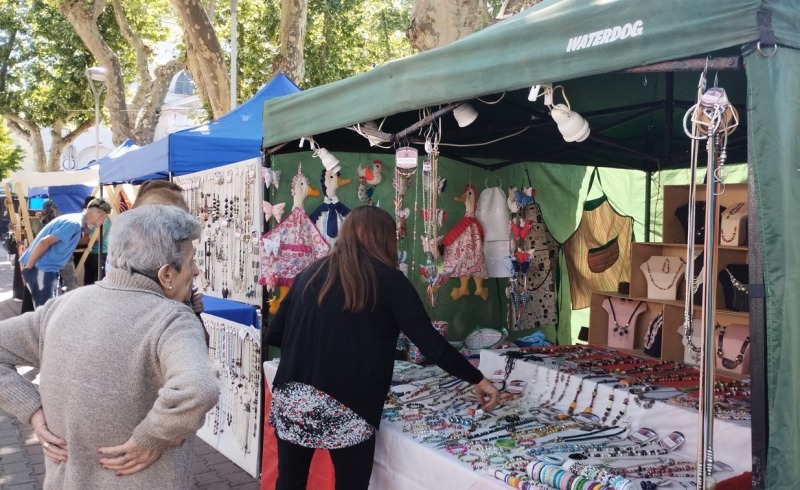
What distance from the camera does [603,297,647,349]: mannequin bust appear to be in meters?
4.45

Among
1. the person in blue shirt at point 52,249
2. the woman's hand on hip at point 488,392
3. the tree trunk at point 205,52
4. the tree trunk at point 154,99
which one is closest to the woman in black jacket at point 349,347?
the woman's hand on hip at point 488,392

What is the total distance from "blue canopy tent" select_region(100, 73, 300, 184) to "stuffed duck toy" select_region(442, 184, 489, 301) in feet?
7.07

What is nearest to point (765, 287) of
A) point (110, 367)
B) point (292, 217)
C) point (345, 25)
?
point (110, 367)

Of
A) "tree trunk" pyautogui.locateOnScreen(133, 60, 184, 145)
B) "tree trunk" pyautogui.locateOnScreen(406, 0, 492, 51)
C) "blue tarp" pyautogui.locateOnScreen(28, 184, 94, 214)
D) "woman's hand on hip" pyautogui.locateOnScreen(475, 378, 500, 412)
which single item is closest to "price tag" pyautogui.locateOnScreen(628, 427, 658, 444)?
"woman's hand on hip" pyautogui.locateOnScreen(475, 378, 500, 412)

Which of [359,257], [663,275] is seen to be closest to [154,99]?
[663,275]

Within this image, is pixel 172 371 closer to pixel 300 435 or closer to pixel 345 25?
pixel 300 435

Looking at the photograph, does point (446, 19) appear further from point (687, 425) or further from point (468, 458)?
point (468, 458)

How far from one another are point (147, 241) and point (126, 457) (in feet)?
1.72

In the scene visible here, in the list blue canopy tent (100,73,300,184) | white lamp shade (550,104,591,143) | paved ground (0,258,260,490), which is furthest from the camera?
blue canopy tent (100,73,300,184)

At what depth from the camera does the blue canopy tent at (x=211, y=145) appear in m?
5.62

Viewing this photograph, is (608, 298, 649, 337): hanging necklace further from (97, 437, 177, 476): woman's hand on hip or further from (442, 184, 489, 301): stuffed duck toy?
(97, 437, 177, 476): woman's hand on hip

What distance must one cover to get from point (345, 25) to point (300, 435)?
1596 cm

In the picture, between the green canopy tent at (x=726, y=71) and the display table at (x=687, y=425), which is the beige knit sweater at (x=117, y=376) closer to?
the green canopy tent at (x=726, y=71)

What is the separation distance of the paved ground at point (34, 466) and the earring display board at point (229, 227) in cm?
105
